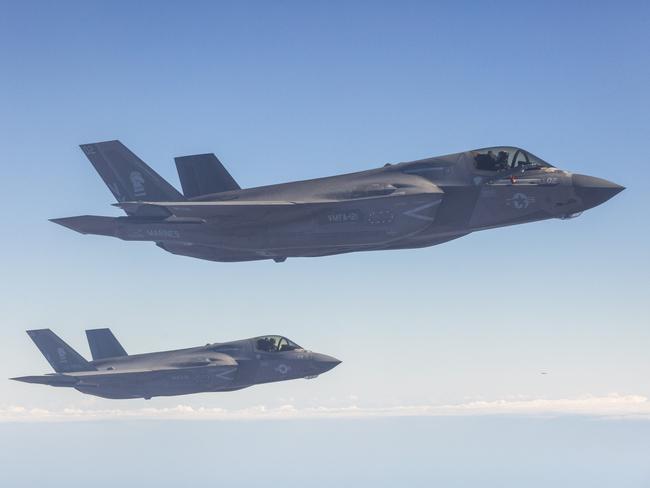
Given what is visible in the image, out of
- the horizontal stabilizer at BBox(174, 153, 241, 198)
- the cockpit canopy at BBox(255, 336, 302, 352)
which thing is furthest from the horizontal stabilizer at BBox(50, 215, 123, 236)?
the cockpit canopy at BBox(255, 336, 302, 352)

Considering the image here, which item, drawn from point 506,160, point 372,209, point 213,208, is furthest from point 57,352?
point 506,160

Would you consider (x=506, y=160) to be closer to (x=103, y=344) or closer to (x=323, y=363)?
(x=323, y=363)

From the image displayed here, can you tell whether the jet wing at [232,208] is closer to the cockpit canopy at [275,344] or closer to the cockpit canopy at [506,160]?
the cockpit canopy at [506,160]

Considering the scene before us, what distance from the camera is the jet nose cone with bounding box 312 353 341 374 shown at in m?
54.9

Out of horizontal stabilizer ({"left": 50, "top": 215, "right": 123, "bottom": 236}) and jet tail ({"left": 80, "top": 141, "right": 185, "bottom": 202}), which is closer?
horizontal stabilizer ({"left": 50, "top": 215, "right": 123, "bottom": 236})

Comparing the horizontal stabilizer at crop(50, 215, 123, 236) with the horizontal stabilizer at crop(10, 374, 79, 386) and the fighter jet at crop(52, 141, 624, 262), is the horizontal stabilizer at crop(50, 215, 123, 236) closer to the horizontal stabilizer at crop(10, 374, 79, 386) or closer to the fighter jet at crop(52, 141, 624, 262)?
the fighter jet at crop(52, 141, 624, 262)

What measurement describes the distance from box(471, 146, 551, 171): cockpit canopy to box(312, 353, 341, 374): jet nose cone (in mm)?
24422

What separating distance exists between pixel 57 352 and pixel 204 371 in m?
18.1

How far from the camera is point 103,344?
224ft

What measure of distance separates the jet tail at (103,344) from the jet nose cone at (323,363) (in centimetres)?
1976

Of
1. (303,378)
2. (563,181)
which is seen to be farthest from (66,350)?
(563,181)

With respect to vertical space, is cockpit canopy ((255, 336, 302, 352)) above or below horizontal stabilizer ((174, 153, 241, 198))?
below

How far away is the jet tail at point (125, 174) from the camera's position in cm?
4316

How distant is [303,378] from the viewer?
55.1 metres
